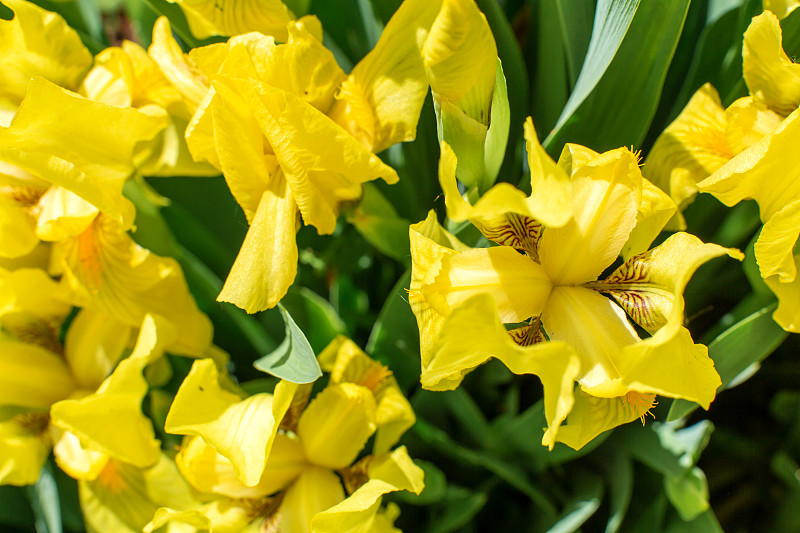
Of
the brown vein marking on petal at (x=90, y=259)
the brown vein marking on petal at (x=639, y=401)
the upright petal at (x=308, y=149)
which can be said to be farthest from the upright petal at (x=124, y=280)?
the brown vein marking on petal at (x=639, y=401)

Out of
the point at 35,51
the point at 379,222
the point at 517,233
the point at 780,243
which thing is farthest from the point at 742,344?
the point at 35,51

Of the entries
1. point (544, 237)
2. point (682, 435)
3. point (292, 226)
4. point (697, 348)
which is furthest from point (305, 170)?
point (682, 435)

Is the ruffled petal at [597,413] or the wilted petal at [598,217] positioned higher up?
the wilted petal at [598,217]

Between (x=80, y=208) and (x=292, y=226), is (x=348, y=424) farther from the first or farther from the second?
(x=80, y=208)

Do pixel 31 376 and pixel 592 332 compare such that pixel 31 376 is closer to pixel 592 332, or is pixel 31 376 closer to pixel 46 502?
pixel 46 502

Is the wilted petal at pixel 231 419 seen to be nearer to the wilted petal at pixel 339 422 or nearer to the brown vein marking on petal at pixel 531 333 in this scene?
the wilted petal at pixel 339 422

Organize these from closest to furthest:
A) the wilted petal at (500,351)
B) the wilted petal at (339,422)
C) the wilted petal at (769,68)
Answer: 1. the wilted petal at (500,351)
2. the wilted petal at (769,68)
3. the wilted petal at (339,422)

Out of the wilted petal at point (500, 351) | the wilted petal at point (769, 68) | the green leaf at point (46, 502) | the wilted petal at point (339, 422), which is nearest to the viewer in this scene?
the wilted petal at point (500, 351)
